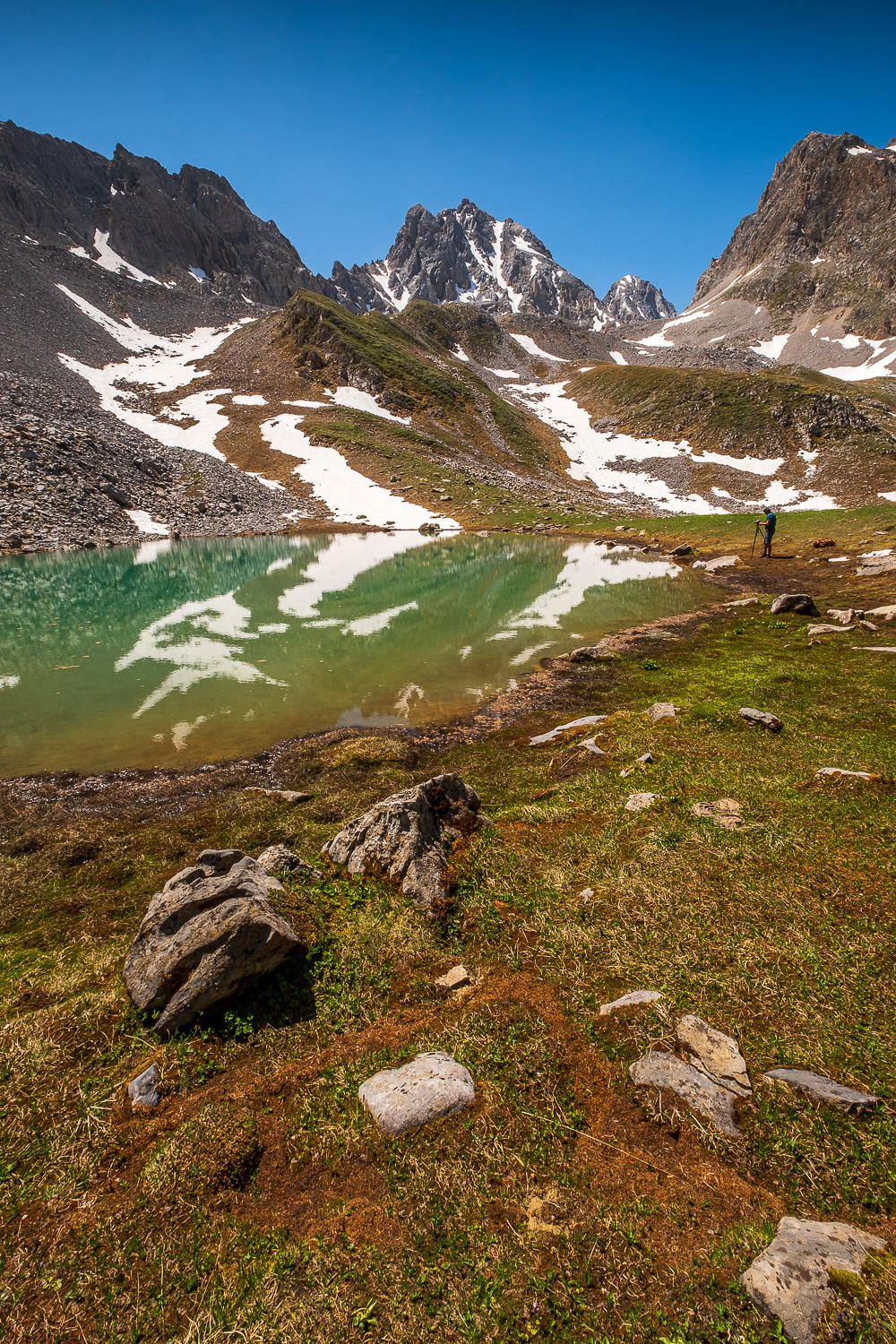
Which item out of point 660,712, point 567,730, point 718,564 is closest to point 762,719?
point 660,712

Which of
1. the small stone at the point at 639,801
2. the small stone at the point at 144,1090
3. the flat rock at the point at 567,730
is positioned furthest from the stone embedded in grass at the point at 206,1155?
the flat rock at the point at 567,730

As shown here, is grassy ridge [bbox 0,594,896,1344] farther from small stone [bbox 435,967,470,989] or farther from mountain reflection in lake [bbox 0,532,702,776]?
mountain reflection in lake [bbox 0,532,702,776]

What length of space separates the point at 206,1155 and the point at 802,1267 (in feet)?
16.0

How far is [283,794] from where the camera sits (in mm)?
12492

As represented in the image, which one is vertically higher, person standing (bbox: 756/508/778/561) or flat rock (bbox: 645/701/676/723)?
person standing (bbox: 756/508/778/561)

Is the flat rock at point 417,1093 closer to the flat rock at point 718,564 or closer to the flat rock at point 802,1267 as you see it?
the flat rock at point 802,1267

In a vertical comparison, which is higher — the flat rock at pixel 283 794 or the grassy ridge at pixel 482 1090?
the grassy ridge at pixel 482 1090

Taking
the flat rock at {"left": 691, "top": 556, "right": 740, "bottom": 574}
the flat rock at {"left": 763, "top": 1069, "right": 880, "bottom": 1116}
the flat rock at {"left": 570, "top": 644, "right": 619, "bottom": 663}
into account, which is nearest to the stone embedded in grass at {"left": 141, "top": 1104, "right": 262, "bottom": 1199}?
the flat rock at {"left": 763, "top": 1069, "right": 880, "bottom": 1116}

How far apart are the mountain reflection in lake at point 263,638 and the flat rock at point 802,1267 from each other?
14.2m

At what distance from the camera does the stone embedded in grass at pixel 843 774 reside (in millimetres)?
10422

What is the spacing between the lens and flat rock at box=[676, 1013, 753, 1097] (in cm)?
527

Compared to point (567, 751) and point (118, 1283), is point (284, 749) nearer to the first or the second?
point (567, 751)

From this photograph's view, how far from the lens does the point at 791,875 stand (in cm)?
809

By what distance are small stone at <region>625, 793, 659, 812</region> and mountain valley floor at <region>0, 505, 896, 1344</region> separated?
0.55 feet
